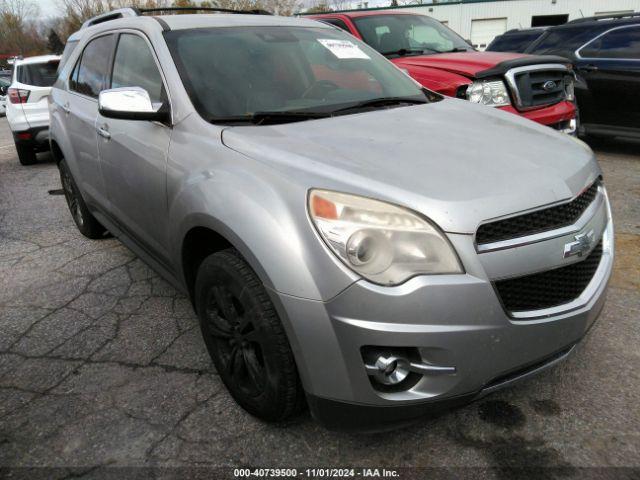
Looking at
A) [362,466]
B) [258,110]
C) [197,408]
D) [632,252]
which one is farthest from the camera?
[632,252]

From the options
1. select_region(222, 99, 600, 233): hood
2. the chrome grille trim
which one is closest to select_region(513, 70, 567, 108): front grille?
select_region(222, 99, 600, 233): hood

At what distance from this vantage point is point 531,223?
184 cm

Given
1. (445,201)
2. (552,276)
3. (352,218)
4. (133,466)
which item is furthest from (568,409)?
(133,466)

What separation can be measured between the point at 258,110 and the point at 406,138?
743 millimetres

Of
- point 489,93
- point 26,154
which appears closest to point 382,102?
point 489,93

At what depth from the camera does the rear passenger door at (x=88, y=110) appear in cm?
346

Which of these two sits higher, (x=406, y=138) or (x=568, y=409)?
(x=406, y=138)

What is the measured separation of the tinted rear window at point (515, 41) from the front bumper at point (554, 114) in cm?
545

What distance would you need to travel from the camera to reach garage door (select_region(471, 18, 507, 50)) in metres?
32.7

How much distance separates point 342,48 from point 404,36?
3.36 meters

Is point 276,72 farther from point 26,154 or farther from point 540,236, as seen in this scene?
point 26,154

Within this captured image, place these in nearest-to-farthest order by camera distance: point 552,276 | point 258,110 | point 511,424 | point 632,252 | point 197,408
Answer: point 552,276, point 511,424, point 197,408, point 258,110, point 632,252

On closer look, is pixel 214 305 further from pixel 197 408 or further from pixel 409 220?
pixel 409 220

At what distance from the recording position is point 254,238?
74.6 inches
